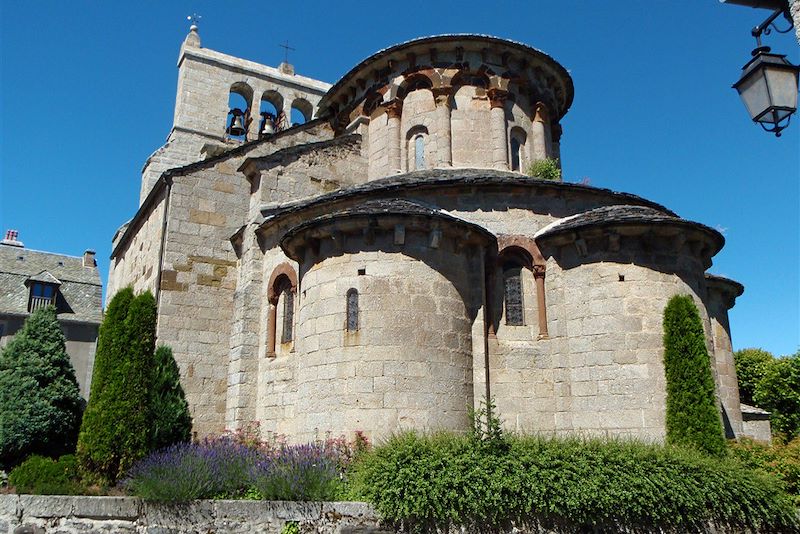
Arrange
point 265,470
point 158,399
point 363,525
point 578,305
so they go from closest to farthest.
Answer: point 363,525, point 265,470, point 578,305, point 158,399

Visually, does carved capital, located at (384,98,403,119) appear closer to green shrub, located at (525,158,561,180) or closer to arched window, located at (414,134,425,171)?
arched window, located at (414,134,425,171)

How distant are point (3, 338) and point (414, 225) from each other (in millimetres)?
21566

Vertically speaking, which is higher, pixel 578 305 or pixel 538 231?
pixel 538 231

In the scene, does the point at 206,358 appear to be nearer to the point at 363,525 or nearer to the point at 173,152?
the point at 363,525

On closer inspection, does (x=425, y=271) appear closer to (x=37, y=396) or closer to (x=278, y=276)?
(x=278, y=276)

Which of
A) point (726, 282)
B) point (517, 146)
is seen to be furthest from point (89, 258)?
point (726, 282)

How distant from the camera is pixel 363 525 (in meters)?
8.55

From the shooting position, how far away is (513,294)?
538 inches

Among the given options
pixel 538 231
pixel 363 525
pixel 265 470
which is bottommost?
pixel 363 525

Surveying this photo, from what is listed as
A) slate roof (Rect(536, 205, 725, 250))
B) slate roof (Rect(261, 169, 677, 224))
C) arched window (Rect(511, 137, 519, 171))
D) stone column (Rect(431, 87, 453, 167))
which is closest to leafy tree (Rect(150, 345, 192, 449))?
slate roof (Rect(261, 169, 677, 224))

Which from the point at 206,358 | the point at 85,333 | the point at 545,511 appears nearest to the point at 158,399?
the point at 206,358

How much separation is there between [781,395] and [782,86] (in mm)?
19175

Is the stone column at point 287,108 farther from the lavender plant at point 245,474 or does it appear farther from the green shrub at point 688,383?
the green shrub at point 688,383

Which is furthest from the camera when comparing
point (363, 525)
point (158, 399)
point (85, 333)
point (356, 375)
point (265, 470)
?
point (85, 333)
